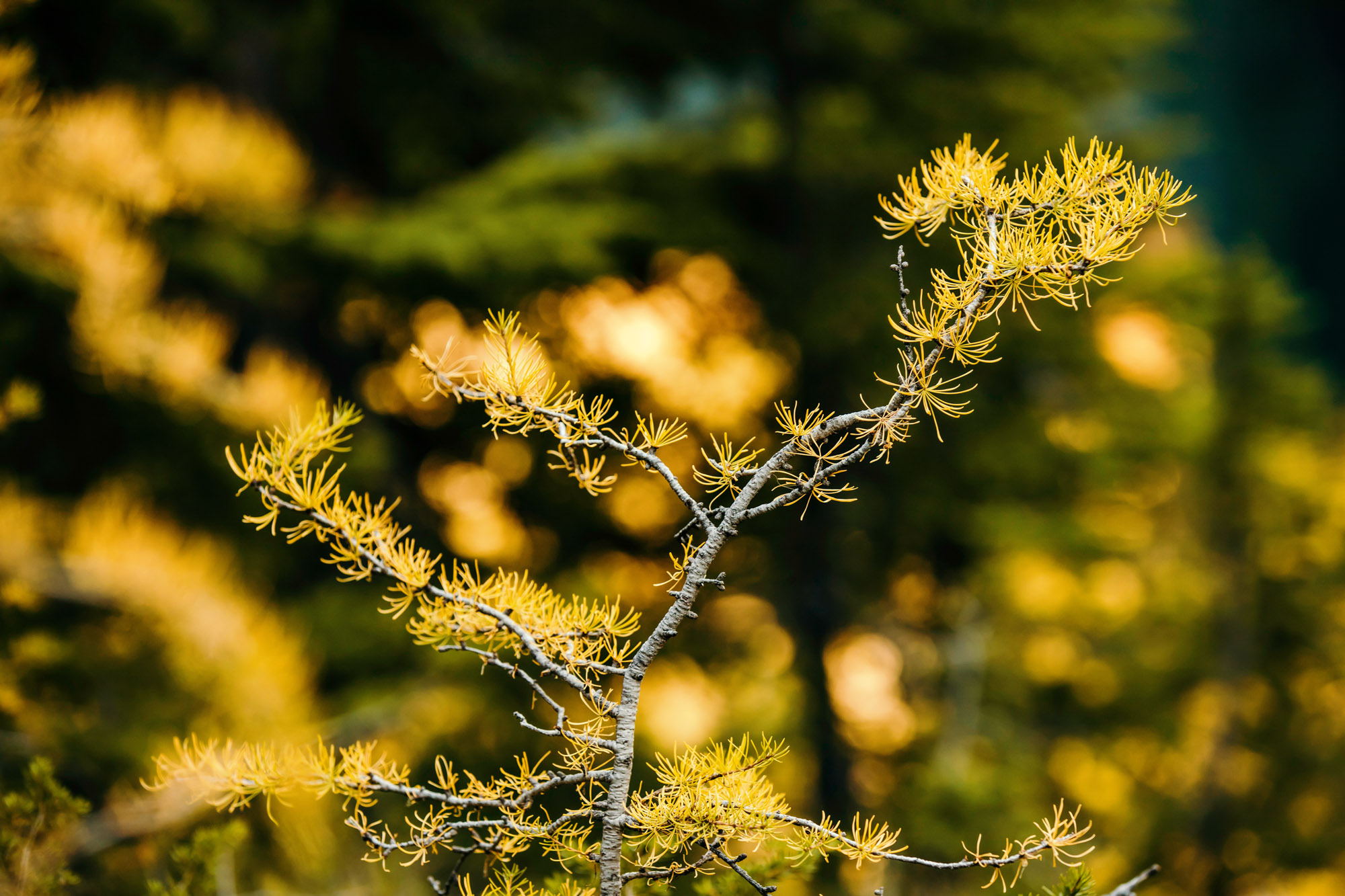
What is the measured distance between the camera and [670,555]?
0.83 meters

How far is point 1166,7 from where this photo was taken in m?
4.84

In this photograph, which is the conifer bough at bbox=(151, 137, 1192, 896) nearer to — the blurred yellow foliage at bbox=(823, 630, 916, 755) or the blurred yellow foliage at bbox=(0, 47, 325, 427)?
the blurred yellow foliage at bbox=(0, 47, 325, 427)

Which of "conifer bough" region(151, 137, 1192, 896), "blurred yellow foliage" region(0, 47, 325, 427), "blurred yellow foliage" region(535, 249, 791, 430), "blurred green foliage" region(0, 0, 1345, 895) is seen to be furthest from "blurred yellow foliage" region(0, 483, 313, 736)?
"conifer bough" region(151, 137, 1192, 896)

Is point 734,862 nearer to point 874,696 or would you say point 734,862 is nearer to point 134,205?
point 134,205

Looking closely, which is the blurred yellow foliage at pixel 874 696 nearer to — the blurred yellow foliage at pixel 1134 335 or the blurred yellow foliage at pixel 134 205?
the blurred yellow foliage at pixel 1134 335

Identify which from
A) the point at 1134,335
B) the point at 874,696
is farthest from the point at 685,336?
the point at 1134,335

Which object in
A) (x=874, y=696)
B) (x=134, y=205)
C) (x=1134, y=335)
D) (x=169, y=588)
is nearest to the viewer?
(x=169, y=588)

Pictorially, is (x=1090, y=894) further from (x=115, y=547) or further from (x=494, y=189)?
(x=494, y=189)

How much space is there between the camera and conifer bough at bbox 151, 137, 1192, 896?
2.56 feet

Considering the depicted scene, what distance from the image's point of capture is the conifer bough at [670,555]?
780 mm

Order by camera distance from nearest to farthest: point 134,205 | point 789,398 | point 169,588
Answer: point 169,588, point 134,205, point 789,398

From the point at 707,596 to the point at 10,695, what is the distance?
320 centimetres

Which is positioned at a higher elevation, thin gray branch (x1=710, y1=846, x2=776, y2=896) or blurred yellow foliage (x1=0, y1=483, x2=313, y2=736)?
blurred yellow foliage (x1=0, y1=483, x2=313, y2=736)

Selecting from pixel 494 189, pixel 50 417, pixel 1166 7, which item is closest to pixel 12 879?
pixel 50 417
